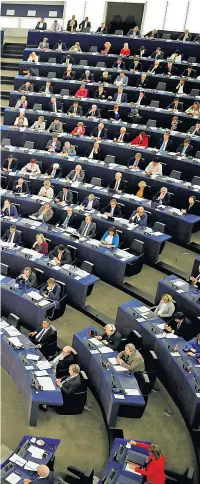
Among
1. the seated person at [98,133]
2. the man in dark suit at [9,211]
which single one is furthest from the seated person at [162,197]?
the man in dark suit at [9,211]

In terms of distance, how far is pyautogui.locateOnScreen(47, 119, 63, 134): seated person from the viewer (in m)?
14.5

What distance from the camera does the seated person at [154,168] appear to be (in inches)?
505

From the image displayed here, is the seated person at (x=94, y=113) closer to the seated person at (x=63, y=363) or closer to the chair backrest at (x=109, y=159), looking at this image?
the chair backrest at (x=109, y=159)

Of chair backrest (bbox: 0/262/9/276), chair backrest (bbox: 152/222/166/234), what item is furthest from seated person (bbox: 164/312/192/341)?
chair backrest (bbox: 0/262/9/276)

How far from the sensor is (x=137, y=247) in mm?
10680

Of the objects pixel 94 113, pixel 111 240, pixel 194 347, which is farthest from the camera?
pixel 94 113

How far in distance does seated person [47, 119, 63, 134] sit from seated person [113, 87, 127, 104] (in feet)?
6.58

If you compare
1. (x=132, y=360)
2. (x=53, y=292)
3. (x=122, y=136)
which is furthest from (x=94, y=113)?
(x=132, y=360)

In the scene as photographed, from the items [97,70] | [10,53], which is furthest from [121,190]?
[10,53]

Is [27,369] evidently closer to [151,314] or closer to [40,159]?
[151,314]

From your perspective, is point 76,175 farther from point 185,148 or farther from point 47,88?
point 47,88

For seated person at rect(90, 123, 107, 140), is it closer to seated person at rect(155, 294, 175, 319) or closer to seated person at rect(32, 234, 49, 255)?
seated person at rect(32, 234, 49, 255)

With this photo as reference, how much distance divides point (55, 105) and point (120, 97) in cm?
189

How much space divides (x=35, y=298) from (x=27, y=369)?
190 centimetres
